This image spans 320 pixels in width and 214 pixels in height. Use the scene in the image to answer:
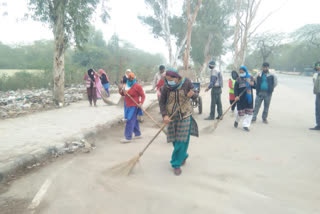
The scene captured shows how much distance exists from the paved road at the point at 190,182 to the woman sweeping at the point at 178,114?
0.34 meters

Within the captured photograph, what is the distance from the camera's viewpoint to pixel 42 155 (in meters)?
4.14

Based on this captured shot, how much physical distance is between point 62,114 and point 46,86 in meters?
8.12

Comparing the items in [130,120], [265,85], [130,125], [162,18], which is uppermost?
[162,18]

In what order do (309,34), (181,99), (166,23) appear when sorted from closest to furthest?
(181,99) < (166,23) < (309,34)

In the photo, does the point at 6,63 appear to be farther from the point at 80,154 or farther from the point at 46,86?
the point at 80,154

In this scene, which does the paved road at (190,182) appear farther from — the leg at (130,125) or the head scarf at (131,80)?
the head scarf at (131,80)

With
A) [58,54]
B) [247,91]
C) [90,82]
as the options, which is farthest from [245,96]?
[58,54]

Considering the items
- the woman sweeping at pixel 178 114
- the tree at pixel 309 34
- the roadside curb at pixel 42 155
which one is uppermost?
the tree at pixel 309 34

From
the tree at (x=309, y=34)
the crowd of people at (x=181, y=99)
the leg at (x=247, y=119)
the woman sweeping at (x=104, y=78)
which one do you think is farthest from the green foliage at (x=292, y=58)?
the leg at (x=247, y=119)

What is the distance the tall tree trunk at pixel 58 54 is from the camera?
27.3 feet

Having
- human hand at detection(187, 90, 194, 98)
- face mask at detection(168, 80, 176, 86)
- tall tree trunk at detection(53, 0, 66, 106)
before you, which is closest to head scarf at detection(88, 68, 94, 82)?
tall tree trunk at detection(53, 0, 66, 106)

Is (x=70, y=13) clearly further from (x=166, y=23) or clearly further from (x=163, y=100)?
(x=166, y=23)

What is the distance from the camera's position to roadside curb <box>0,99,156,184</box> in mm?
3507

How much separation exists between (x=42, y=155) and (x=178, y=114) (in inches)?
103
